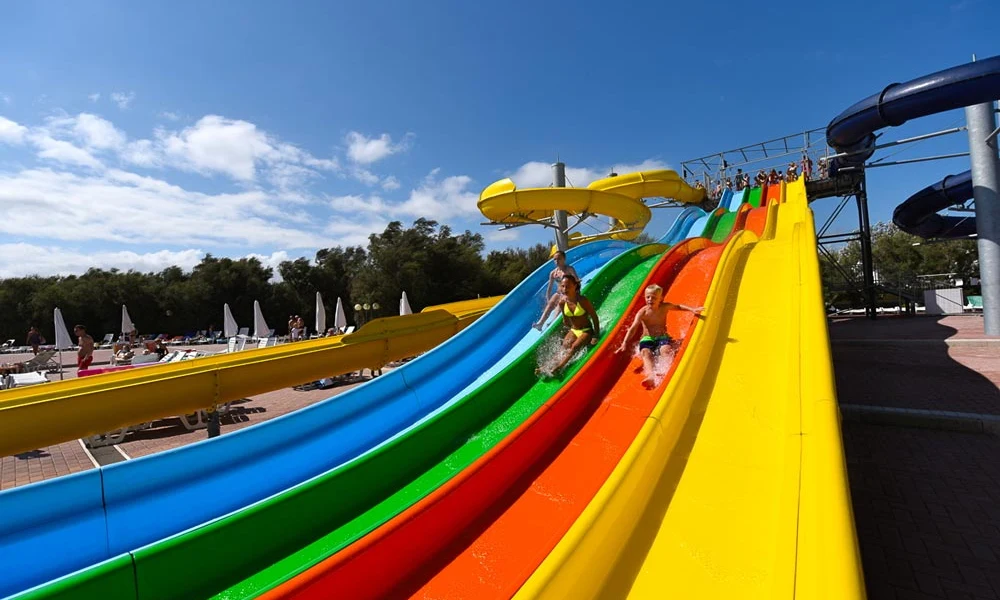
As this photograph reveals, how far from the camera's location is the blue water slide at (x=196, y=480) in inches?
109

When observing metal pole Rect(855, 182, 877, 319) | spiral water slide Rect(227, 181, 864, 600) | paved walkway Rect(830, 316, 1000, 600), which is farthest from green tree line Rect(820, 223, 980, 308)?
spiral water slide Rect(227, 181, 864, 600)

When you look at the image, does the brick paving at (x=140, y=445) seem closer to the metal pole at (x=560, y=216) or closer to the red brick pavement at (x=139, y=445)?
the red brick pavement at (x=139, y=445)

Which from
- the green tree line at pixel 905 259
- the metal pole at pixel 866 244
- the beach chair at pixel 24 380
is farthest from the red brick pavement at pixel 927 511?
the green tree line at pixel 905 259

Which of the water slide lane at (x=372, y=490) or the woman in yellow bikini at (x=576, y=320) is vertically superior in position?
the woman in yellow bikini at (x=576, y=320)

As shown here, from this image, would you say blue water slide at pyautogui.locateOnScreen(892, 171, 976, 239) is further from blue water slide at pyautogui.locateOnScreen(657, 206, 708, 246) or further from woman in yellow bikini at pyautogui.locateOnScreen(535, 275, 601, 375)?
woman in yellow bikini at pyautogui.locateOnScreen(535, 275, 601, 375)

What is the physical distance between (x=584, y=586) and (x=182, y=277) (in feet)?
181

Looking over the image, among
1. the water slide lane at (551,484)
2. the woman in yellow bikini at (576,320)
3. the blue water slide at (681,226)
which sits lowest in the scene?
the water slide lane at (551,484)

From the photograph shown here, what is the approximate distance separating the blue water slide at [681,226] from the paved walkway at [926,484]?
436 centimetres

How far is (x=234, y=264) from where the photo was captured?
150 ft

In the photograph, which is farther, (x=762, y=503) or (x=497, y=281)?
(x=497, y=281)

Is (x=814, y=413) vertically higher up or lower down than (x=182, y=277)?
lower down

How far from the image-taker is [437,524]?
8.27 feet

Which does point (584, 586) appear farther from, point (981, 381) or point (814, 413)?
point (981, 381)

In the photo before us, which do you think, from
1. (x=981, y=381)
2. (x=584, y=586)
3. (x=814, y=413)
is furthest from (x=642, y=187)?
(x=584, y=586)
